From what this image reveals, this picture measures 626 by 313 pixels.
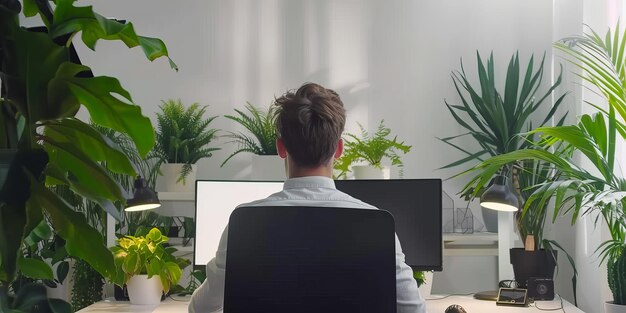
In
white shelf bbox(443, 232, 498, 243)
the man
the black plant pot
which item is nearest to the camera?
the man

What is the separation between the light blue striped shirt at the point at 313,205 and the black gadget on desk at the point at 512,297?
1591 millimetres

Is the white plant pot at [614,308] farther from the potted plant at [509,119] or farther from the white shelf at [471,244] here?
the white shelf at [471,244]

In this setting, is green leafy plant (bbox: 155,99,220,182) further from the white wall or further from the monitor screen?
the monitor screen

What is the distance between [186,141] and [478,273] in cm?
174

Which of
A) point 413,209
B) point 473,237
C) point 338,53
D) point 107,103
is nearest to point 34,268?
point 107,103

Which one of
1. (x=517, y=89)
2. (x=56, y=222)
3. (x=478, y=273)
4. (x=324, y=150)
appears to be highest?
(x=517, y=89)

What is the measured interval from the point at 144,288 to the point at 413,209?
1132 millimetres

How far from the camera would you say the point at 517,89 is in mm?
4812

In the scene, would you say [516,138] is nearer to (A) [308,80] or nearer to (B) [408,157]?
(B) [408,157]

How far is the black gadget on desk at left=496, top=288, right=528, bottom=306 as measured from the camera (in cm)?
368

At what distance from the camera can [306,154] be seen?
2.32m

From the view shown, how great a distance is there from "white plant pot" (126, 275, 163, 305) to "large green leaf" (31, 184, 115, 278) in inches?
79.1

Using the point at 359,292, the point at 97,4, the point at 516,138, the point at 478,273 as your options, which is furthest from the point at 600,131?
the point at 97,4

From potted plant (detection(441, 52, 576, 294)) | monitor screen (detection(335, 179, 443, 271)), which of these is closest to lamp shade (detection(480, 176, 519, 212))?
monitor screen (detection(335, 179, 443, 271))
